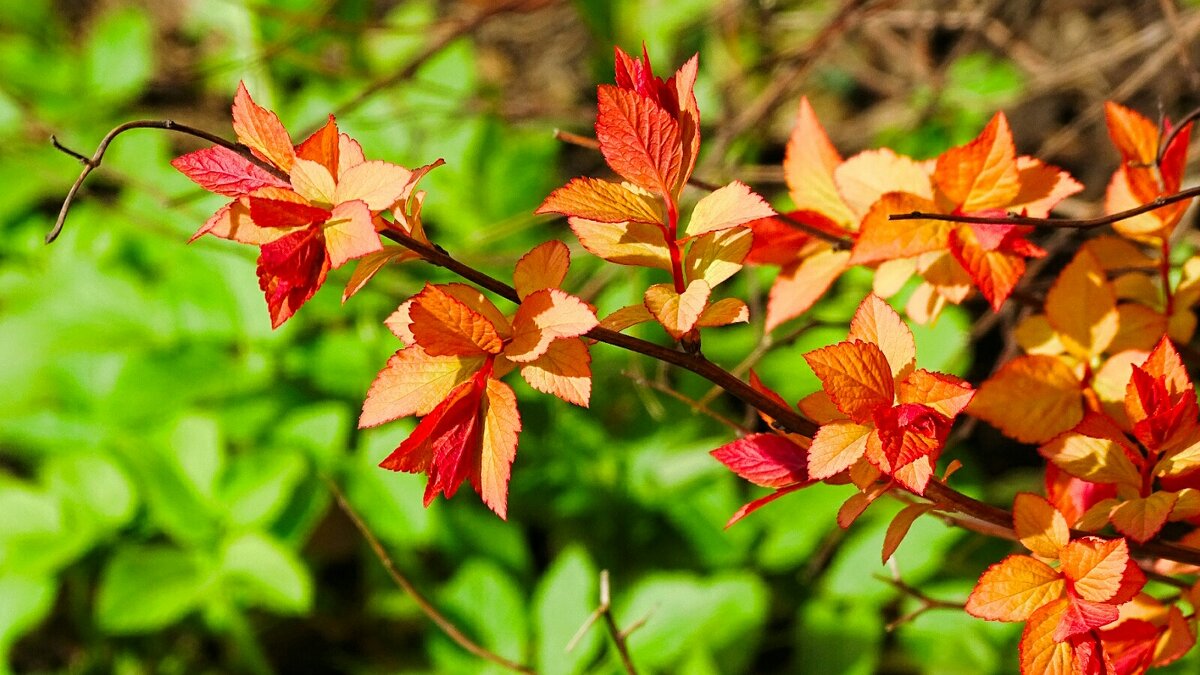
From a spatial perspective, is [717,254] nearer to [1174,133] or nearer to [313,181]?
[313,181]

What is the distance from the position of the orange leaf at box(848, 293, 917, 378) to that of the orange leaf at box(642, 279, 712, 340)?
89mm

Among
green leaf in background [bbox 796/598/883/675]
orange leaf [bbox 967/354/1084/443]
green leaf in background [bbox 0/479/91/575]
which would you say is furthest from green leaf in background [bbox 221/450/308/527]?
orange leaf [bbox 967/354/1084/443]

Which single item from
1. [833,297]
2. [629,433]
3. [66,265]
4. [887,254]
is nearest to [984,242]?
[887,254]

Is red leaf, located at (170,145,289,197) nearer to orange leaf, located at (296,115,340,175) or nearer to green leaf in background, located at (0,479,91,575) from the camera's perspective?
orange leaf, located at (296,115,340,175)

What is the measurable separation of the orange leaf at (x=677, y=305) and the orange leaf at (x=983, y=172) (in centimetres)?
22

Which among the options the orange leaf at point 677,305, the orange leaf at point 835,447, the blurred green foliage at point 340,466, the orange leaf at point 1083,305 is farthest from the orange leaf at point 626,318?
the blurred green foliage at point 340,466

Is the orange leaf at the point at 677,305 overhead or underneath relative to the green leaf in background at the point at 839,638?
overhead

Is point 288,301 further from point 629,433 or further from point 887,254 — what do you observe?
point 629,433

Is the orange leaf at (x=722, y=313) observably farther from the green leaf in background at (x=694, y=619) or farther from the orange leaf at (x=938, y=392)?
the green leaf in background at (x=694, y=619)

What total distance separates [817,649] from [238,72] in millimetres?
1538

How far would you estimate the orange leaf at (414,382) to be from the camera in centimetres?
51

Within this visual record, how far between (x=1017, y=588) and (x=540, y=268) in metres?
0.31

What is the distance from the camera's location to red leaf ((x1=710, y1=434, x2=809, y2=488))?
539mm

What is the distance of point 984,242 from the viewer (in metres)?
0.60
